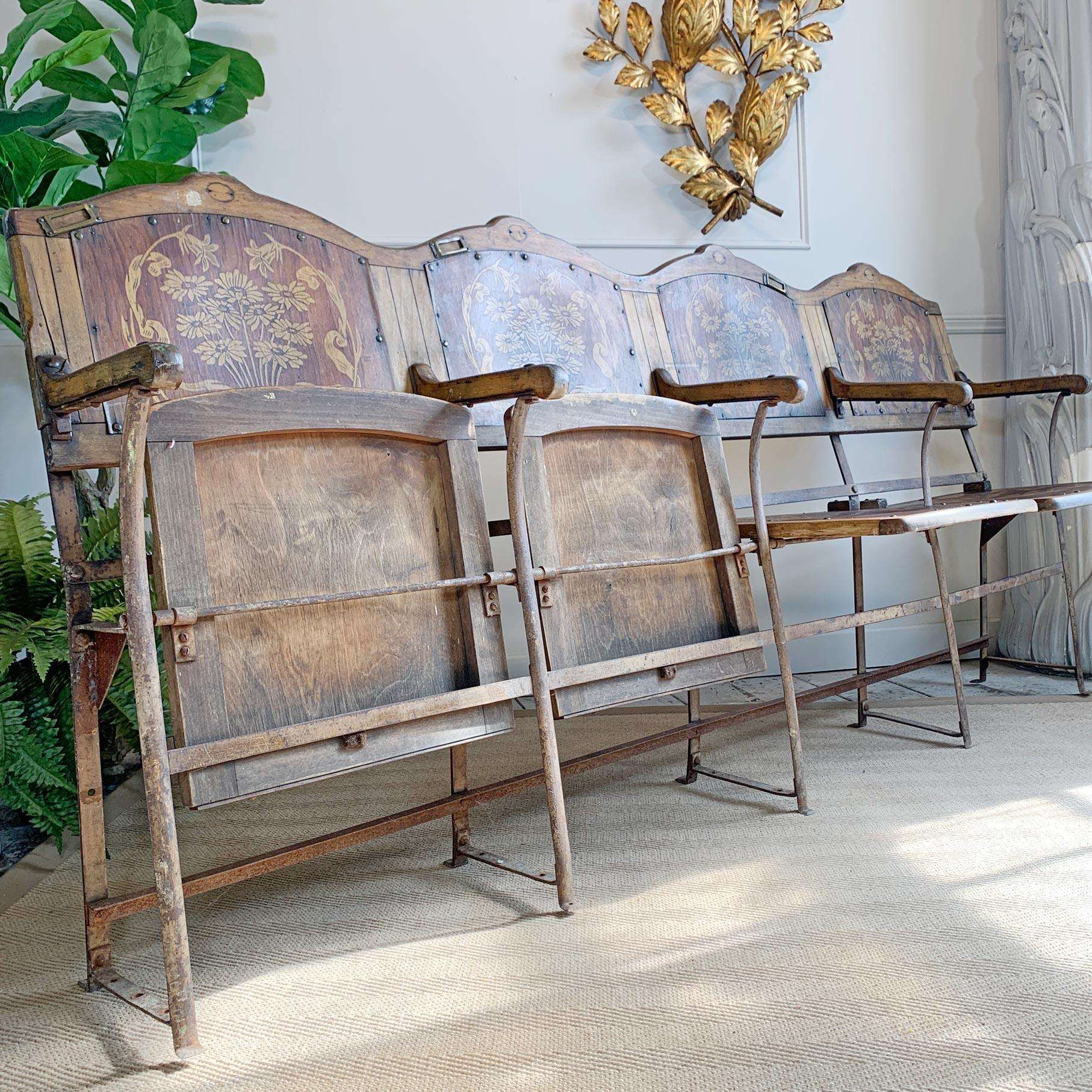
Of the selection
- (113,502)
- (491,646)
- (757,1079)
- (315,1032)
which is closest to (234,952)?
(315,1032)

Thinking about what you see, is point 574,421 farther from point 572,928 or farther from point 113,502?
point 113,502

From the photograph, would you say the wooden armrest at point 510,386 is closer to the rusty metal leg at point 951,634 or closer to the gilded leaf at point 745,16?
the rusty metal leg at point 951,634

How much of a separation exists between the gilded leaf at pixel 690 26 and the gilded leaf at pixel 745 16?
6 centimetres

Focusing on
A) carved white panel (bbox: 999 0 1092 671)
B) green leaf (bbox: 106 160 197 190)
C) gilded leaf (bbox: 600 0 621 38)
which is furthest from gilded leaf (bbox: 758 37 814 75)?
green leaf (bbox: 106 160 197 190)

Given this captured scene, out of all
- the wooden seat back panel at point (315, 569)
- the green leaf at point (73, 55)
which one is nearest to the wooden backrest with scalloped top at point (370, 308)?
the wooden seat back panel at point (315, 569)

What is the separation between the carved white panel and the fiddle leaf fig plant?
2.45 m

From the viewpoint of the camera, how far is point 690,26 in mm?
3125

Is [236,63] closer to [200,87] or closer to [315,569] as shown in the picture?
[200,87]

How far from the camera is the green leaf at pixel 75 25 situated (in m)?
2.47

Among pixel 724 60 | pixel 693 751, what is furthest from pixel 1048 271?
pixel 693 751

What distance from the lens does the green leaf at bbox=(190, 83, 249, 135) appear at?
103 inches

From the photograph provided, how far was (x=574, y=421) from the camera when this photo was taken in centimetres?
176

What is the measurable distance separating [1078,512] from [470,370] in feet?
7.31

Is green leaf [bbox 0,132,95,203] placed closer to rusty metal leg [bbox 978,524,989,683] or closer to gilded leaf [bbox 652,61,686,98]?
gilded leaf [bbox 652,61,686,98]
